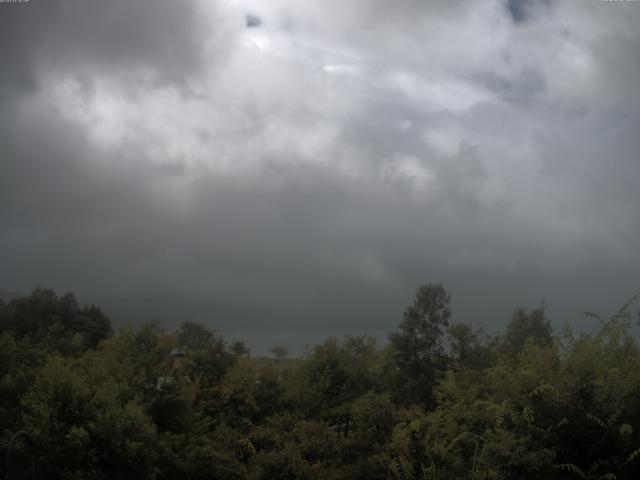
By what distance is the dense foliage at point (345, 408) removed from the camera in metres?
12.5

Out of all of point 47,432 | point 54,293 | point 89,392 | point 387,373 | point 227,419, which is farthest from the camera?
point 54,293

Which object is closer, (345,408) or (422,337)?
(345,408)

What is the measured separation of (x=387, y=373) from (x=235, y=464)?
58.9 feet

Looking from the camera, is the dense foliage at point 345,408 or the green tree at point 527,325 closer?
the dense foliage at point 345,408

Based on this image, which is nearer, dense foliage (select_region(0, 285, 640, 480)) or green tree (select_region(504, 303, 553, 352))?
dense foliage (select_region(0, 285, 640, 480))

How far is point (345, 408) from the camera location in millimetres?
29156

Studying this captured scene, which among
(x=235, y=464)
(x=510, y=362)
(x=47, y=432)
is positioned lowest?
(x=235, y=464)

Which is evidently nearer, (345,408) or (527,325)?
(345,408)

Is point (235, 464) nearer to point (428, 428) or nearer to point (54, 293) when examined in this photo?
point (428, 428)

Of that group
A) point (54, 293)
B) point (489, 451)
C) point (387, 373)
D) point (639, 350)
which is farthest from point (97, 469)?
point (54, 293)

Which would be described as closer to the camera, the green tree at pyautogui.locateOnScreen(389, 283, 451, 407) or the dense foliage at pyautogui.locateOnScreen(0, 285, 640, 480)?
the dense foliage at pyautogui.locateOnScreen(0, 285, 640, 480)

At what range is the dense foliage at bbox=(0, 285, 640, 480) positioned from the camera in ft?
41.1

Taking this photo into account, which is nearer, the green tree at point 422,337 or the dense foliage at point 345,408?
the dense foliage at point 345,408

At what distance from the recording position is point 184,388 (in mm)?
27531
